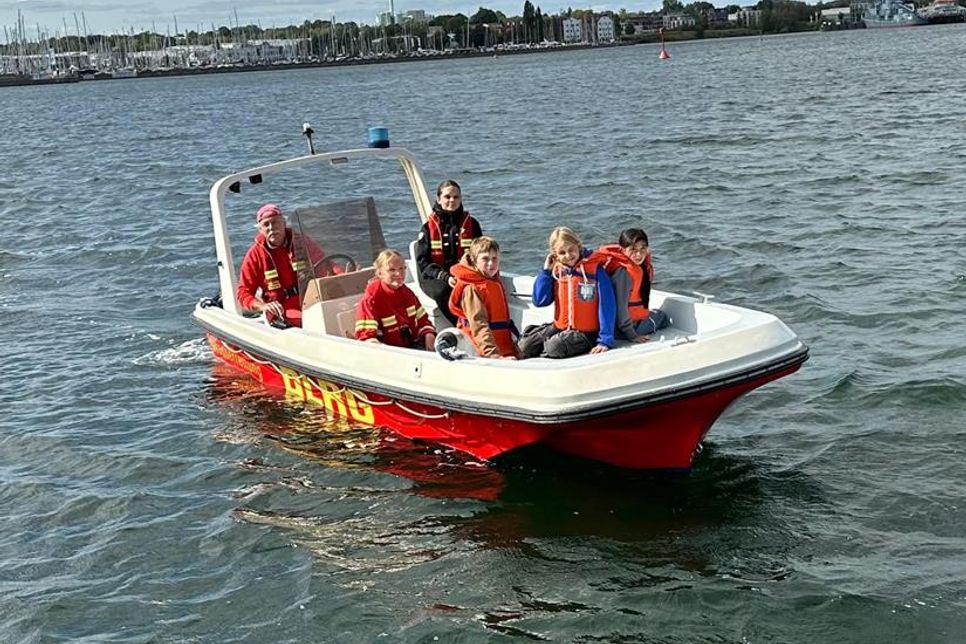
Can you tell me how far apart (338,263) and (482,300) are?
208cm

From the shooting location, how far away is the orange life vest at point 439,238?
9047 mm

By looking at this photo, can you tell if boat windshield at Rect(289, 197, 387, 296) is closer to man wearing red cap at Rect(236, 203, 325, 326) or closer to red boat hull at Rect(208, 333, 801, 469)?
man wearing red cap at Rect(236, 203, 325, 326)

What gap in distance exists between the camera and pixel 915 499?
23.0 ft

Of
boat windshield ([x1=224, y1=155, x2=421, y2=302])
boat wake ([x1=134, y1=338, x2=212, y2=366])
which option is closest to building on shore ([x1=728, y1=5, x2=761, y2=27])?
boat windshield ([x1=224, y1=155, x2=421, y2=302])

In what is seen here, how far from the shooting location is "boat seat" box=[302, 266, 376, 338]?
8.98 metres

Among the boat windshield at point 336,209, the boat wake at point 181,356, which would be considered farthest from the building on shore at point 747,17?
the boat wake at point 181,356

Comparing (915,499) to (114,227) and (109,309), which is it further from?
(114,227)

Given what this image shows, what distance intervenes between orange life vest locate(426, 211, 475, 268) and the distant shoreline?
144337 mm

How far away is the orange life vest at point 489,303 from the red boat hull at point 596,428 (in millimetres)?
612

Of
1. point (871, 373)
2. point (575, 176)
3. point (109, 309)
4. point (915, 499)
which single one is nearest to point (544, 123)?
point (575, 176)

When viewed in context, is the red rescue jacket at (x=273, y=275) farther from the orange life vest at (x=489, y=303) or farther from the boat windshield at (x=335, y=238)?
the orange life vest at (x=489, y=303)

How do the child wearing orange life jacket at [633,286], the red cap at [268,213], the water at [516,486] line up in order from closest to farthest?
the water at [516,486]
the child wearing orange life jacket at [633,286]
the red cap at [268,213]

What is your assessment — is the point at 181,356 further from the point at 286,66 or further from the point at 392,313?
the point at 286,66

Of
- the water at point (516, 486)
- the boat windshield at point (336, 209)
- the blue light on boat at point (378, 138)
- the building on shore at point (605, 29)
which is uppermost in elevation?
the building on shore at point (605, 29)
